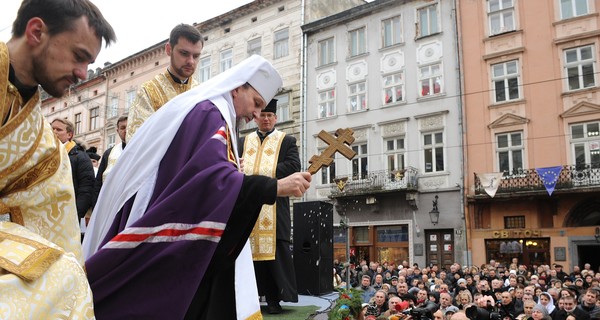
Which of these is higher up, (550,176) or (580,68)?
(580,68)

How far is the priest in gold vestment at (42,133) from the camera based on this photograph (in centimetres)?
179

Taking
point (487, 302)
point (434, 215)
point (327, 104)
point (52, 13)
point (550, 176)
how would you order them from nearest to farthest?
→ point (52, 13) → point (487, 302) → point (550, 176) → point (434, 215) → point (327, 104)

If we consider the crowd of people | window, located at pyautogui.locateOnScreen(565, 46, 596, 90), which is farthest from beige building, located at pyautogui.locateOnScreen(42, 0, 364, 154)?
the crowd of people

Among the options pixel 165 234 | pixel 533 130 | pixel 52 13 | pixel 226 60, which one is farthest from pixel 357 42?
pixel 52 13

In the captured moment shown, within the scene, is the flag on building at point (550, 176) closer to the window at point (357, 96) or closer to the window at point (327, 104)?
the window at point (357, 96)

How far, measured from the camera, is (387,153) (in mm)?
25578

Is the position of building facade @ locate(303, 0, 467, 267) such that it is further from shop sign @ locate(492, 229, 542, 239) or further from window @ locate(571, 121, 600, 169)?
window @ locate(571, 121, 600, 169)

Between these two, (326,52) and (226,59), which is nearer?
(326,52)

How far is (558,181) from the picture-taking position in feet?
68.0

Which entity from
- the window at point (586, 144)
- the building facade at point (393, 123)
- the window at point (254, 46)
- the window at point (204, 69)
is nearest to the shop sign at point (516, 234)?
the building facade at point (393, 123)

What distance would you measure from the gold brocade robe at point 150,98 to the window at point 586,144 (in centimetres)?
1963

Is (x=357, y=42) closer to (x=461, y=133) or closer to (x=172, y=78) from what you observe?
(x=461, y=133)

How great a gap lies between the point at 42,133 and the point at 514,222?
73.5ft

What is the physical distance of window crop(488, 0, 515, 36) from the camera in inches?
908
